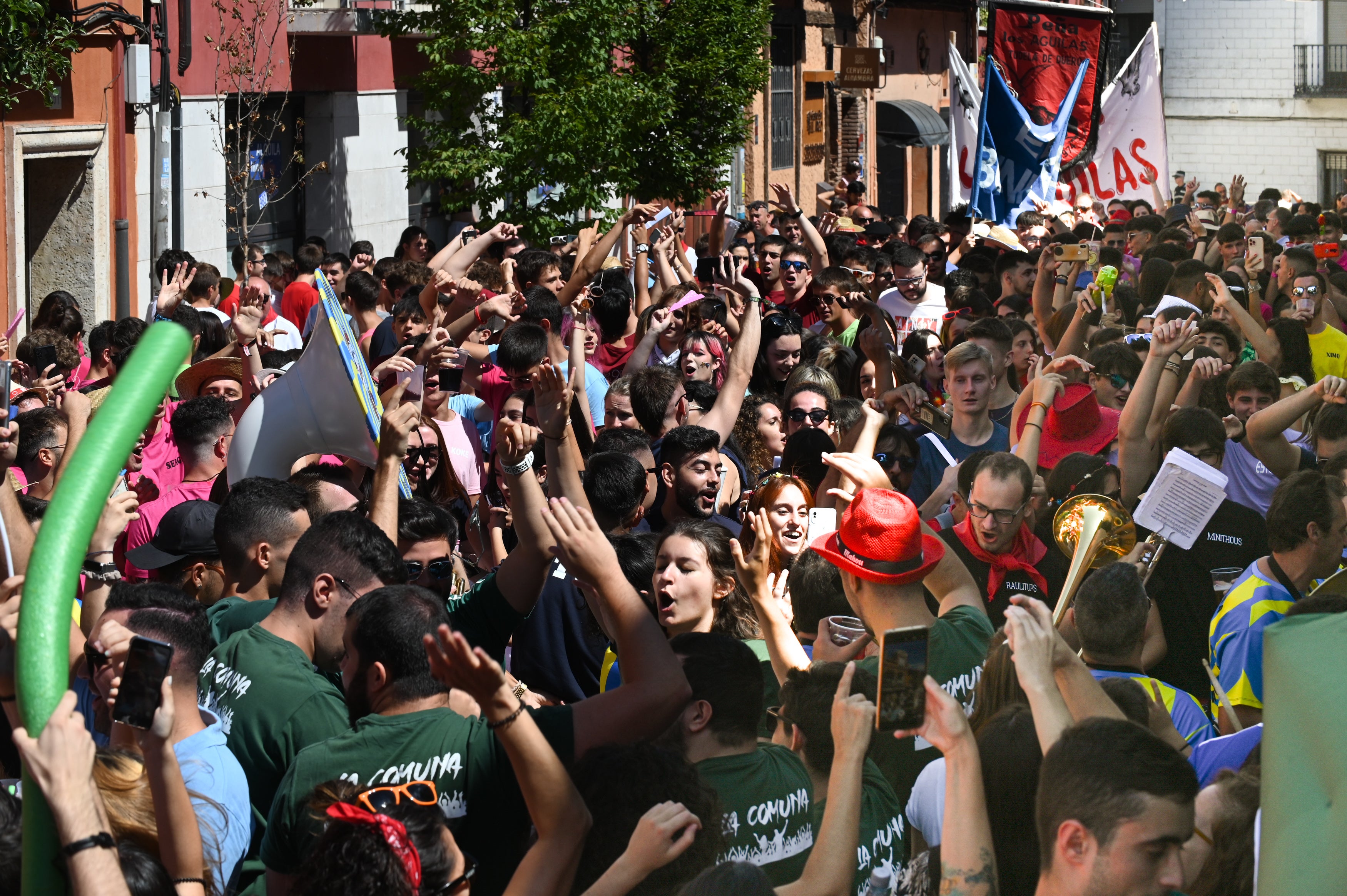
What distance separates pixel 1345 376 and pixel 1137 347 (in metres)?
1.73

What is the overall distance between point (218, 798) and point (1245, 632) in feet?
9.23

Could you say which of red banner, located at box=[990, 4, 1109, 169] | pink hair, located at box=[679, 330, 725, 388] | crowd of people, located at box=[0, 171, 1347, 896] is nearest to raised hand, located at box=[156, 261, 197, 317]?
crowd of people, located at box=[0, 171, 1347, 896]

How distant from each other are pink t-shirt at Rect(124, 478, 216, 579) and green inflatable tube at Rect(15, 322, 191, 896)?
347cm

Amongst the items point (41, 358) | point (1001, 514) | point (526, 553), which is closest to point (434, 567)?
point (526, 553)

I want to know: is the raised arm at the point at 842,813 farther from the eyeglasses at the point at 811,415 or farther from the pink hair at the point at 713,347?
the pink hair at the point at 713,347

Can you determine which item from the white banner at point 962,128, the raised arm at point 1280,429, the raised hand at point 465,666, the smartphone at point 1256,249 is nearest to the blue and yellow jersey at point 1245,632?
the raised arm at point 1280,429

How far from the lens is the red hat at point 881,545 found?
362 cm

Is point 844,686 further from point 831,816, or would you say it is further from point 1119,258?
point 1119,258

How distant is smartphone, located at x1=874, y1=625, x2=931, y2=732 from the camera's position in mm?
2758

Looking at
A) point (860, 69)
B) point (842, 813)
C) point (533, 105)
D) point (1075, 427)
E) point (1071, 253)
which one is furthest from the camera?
point (860, 69)

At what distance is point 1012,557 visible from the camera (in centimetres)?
477

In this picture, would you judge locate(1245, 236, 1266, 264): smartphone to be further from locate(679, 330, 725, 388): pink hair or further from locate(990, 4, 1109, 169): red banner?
locate(679, 330, 725, 388): pink hair

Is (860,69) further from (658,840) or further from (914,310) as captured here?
(658,840)

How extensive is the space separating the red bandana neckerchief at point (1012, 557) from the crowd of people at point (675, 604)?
0.04ft
